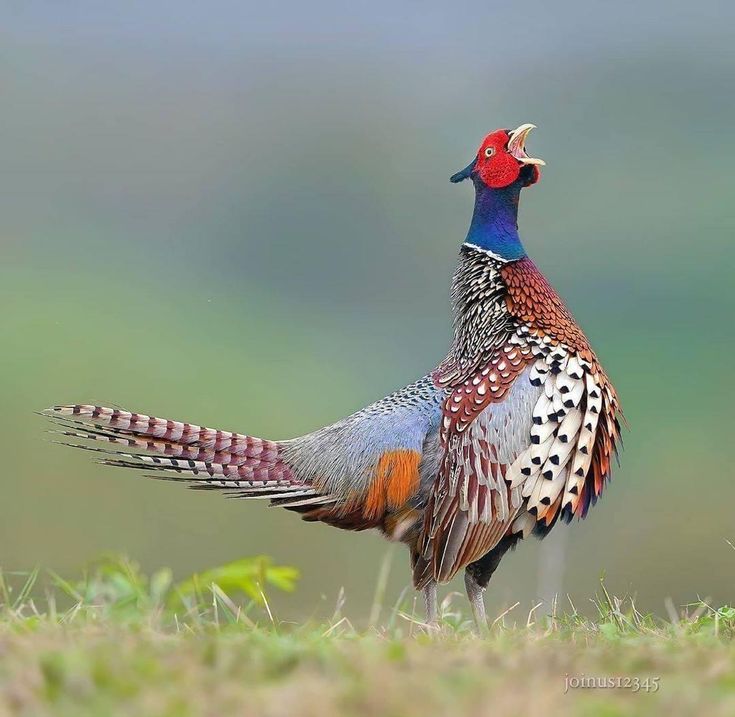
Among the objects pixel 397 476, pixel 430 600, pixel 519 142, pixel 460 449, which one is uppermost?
pixel 519 142

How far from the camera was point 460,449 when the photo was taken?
5.78 m

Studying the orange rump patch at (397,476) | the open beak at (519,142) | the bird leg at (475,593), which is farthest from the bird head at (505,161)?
the bird leg at (475,593)

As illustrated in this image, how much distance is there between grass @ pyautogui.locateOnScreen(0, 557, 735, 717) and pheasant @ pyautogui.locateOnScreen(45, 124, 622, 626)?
51.3 inches

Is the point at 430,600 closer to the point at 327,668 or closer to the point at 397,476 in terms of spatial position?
the point at 397,476

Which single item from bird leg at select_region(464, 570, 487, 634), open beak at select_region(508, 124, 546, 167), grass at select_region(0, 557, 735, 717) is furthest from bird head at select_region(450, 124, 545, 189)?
grass at select_region(0, 557, 735, 717)

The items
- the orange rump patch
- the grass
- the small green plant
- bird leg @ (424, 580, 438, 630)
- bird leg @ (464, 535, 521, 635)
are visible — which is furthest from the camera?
bird leg @ (464, 535, 521, 635)

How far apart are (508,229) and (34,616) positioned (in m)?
3.29

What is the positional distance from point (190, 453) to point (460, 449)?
4.25ft

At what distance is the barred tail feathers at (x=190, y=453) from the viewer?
5.65 meters

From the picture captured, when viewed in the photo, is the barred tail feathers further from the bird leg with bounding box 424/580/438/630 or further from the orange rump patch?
the bird leg with bounding box 424/580/438/630

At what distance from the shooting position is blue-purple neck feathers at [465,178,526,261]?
6.29 m

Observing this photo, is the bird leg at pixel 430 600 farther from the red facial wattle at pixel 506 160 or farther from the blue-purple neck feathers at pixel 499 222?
the red facial wattle at pixel 506 160

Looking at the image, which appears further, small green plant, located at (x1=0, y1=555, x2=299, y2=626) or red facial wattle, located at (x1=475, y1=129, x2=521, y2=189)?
red facial wattle, located at (x1=475, y1=129, x2=521, y2=189)

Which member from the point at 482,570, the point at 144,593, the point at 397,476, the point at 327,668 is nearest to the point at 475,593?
the point at 482,570
